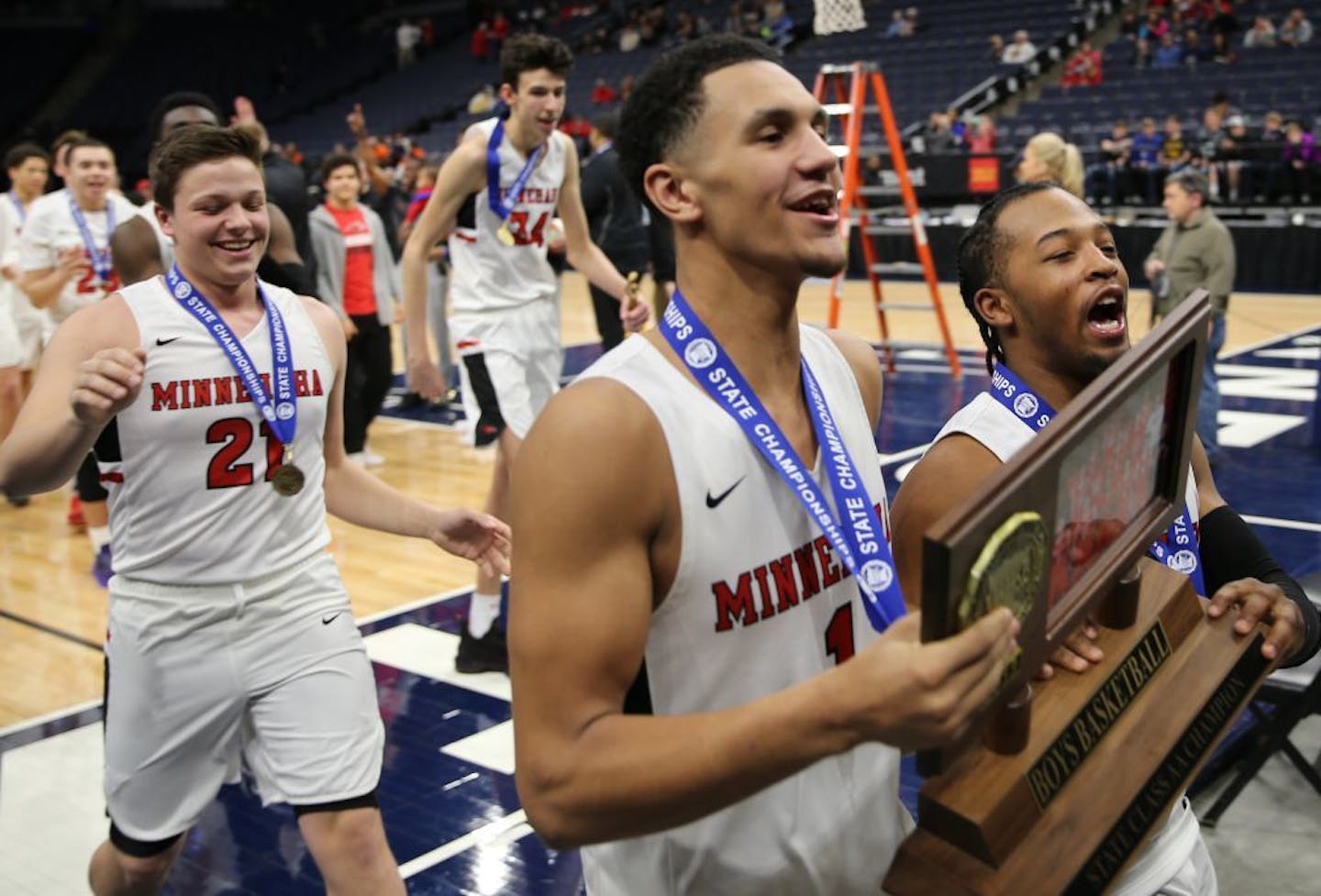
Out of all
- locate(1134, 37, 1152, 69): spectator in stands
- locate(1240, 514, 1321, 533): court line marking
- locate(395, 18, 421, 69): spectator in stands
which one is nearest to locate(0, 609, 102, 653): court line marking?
locate(1240, 514, 1321, 533): court line marking

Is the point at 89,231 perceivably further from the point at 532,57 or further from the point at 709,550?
the point at 709,550

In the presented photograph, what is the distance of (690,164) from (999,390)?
85 cm

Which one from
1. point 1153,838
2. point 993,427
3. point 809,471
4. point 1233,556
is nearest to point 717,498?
point 809,471

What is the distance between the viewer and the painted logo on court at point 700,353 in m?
1.75

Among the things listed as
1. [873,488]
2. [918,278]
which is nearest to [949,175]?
[918,278]

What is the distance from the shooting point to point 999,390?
7.72ft

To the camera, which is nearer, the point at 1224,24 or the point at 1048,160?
the point at 1048,160

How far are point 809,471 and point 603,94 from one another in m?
24.9

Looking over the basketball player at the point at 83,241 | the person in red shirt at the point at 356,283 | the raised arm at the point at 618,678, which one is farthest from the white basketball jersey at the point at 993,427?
the person in red shirt at the point at 356,283

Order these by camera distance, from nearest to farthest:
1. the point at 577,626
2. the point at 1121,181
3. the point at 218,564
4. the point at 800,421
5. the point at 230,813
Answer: the point at 577,626 → the point at 800,421 → the point at 218,564 → the point at 230,813 → the point at 1121,181

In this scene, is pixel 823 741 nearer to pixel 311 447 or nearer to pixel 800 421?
pixel 800 421

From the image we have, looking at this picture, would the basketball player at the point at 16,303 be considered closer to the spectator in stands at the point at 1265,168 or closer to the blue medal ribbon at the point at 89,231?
the blue medal ribbon at the point at 89,231

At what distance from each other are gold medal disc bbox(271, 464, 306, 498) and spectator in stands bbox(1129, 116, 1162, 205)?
50.0ft

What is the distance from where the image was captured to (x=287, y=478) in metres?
3.03
